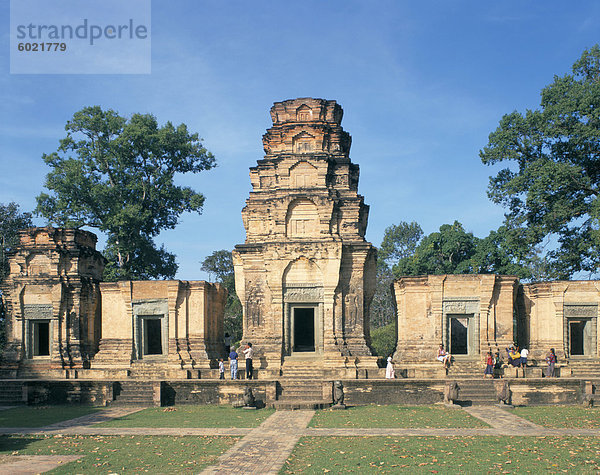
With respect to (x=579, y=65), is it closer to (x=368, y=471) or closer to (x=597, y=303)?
(x=597, y=303)

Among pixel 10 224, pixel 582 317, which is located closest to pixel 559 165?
pixel 582 317

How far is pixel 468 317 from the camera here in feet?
83.6

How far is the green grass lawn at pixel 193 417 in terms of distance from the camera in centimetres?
1641

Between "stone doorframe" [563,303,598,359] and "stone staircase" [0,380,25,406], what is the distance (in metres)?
21.5

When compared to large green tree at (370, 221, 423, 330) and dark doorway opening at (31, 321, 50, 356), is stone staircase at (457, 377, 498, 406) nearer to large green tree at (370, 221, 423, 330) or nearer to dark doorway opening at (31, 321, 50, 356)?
dark doorway opening at (31, 321, 50, 356)

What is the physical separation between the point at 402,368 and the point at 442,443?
10.6 metres

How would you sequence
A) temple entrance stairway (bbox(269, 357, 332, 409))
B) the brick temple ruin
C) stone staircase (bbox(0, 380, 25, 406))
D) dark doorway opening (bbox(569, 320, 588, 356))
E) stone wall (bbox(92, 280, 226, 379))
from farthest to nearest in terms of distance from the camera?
dark doorway opening (bbox(569, 320, 588, 356)), stone wall (bbox(92, 280, 226, 379)), the brick temple ruin, stone staircase (bbox(0, 380, 25, 406)), temple entrance stairway (bbox(269, 357, 332, 409))

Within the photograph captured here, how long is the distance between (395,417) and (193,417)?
5826 mm

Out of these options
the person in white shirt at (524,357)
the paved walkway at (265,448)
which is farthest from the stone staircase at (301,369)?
the person in white shirt at (524,357)

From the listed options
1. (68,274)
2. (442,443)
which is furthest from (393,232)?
(442,443)

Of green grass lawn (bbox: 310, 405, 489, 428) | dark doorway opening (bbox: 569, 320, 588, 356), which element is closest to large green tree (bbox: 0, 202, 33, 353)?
green grass lawn (bbox: 310, 405, 489, 428)

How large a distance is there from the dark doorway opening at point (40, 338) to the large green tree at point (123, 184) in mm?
6754

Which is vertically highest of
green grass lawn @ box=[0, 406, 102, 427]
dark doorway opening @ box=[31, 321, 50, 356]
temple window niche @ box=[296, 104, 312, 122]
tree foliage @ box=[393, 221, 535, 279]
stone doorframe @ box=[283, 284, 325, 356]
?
temple window niche @ box=[296, 104, 312, 122]

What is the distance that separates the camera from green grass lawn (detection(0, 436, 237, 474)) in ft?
37.7
